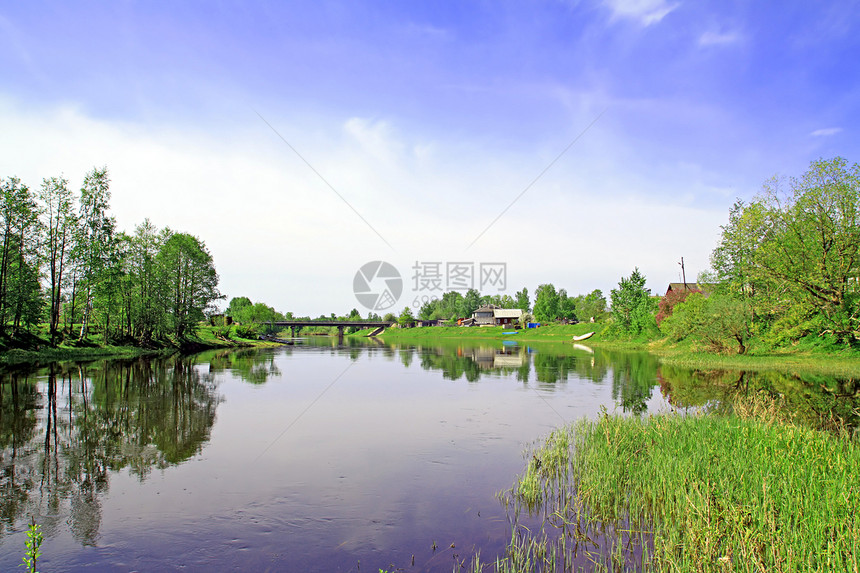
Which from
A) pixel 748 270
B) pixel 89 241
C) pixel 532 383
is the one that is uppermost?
pixel 89 241

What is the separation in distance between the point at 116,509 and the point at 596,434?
503 inches

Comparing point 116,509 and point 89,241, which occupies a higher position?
point 89,241

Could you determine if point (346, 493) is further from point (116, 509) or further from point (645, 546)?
point (645, 546)

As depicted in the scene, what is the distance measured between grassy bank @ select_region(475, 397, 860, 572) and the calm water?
1129 mm

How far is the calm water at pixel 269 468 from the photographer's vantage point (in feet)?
28.7

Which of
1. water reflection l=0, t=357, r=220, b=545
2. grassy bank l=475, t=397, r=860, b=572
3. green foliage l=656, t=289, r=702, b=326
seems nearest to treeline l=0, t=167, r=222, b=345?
water reflection l=0, t=357, r=220, b=545

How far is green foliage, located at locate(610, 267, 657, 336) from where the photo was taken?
79.8m

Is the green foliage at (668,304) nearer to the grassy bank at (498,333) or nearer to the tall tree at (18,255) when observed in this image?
the grassy bank at (498,333)

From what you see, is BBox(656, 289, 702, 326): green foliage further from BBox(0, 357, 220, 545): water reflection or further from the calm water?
BBox(0, 357, 220, 545): water reflection

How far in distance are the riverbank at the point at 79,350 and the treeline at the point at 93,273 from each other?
3.76 ft

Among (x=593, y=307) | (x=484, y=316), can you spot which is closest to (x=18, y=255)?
(x=593, y=307)

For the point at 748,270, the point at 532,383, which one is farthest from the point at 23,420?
the point at 748,270

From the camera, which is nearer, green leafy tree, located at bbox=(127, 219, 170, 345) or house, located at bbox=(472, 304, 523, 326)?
green leafy tree, located at bbox=(127, 219, 170, 345)

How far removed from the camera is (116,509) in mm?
10312
